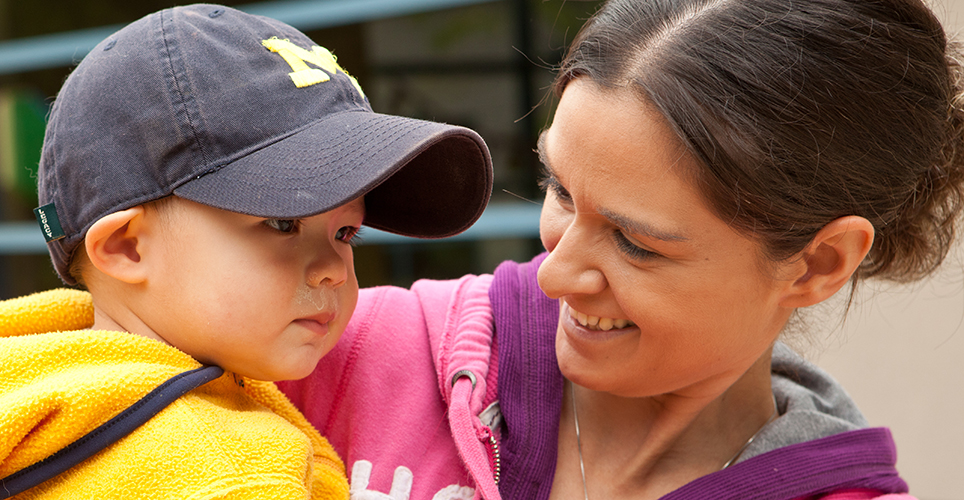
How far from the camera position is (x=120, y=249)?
1188 mm

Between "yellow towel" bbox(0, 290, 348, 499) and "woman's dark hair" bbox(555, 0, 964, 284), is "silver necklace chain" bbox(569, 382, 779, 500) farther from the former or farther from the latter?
"yellow towel" bbox(0, 290, 348, 499)

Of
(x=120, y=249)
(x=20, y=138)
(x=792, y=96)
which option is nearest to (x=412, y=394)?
(x=120, y=249)

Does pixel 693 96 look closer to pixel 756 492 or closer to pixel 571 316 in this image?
pixel 571 316

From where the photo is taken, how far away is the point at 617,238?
127 cm

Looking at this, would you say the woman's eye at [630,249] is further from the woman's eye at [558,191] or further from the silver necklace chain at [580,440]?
the silver necklace chain at [580,440]

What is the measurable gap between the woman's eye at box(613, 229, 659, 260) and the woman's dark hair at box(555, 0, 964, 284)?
127 mm

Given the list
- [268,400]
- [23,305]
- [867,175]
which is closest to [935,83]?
[867,175]

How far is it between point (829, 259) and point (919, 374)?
1.80 m

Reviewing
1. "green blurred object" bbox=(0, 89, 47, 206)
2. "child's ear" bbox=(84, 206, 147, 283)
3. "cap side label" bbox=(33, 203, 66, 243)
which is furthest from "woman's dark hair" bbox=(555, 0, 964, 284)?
"green blurred object" bbox=(0, 89, 47, 206)

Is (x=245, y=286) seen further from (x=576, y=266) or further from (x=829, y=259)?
(x=829, y=259)

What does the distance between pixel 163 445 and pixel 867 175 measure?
3.60 ft

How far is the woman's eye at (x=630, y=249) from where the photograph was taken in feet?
4.11

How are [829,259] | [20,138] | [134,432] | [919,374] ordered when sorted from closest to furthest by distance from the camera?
1. [134,432]
2. [829,259]
3. [919,374]
4. [20,138]

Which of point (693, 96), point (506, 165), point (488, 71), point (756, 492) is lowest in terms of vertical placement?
point (506, 165)
